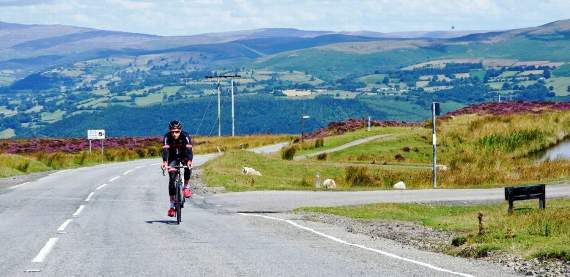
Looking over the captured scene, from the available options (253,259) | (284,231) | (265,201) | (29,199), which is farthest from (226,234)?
(29,199)

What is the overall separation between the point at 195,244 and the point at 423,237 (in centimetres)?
482

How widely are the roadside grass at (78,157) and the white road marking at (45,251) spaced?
29.5m

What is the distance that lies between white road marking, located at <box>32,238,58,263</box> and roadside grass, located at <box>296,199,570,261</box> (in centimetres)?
696

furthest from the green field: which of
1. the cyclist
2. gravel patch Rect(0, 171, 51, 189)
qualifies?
the cyclist

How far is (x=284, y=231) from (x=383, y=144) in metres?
44.0

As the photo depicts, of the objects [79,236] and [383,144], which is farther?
[383,144]

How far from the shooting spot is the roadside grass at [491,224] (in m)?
15.7

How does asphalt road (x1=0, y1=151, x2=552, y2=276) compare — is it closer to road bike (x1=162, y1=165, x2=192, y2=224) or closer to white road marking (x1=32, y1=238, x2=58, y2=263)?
white road marking (x1=32, y1=238, x2=58, y2=263)

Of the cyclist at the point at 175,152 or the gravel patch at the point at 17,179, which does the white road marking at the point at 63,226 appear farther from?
the gravel patch at the point at 17,179

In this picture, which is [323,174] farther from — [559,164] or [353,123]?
[353,123]

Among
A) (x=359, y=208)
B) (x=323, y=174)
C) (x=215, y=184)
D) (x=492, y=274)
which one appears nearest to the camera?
(x=492, y=274)

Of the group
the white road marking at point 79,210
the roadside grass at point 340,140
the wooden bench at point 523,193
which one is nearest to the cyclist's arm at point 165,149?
the white road marking at point 79,210

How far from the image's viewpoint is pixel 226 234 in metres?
18.8

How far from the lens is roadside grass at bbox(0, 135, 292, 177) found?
165 feet
